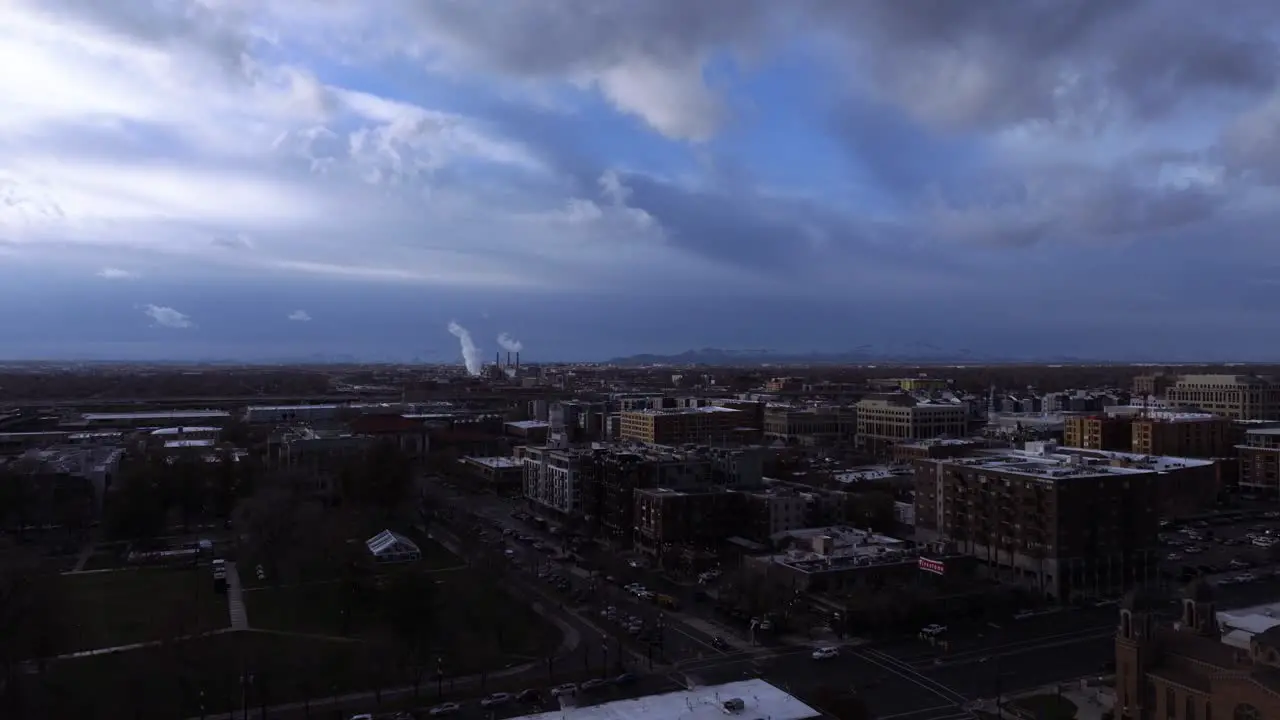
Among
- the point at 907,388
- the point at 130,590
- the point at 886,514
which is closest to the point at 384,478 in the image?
the point at 130,590

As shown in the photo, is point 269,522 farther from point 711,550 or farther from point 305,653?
point 711,550

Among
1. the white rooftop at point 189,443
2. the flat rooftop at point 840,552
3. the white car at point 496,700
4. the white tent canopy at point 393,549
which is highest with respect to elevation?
the white rooftop at point 189,443

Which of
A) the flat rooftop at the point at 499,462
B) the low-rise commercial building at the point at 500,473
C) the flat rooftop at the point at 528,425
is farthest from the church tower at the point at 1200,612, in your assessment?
the flat rooftop at the point at 528,425

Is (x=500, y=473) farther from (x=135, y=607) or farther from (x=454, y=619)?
(x=454, y=619)

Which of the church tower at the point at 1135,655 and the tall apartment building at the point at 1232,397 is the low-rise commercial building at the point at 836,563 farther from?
the tall apartment building at the point at 1232,397

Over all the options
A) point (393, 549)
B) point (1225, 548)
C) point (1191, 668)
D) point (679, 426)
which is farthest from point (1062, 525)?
point (679, 426)

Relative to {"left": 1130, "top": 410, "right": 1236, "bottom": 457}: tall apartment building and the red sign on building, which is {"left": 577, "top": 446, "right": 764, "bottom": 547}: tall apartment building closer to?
the red sign on building
